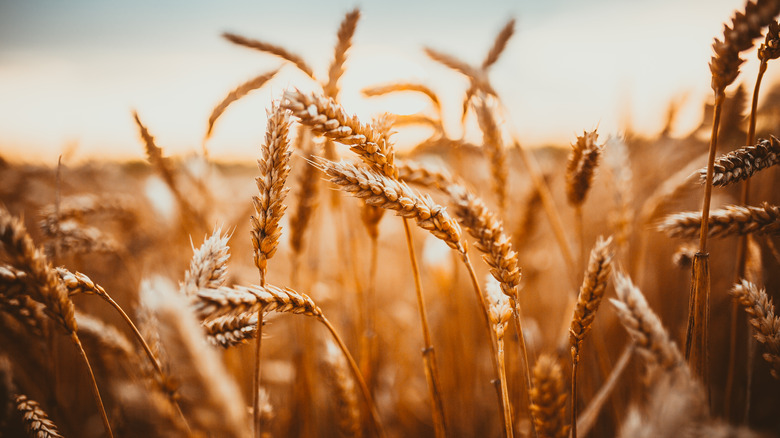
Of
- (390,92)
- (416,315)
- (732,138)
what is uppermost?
(732,138)

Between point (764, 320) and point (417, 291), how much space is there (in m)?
0.79

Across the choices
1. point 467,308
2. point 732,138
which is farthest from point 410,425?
point 732,138

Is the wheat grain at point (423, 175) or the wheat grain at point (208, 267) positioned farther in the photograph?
the wheat grain at point (423, 175)

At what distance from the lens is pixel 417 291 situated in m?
0.92

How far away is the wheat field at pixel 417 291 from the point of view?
678 mm

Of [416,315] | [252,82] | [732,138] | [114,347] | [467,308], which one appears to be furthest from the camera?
[416,315]

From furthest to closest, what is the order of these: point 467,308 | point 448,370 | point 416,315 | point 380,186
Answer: point 416,315 → point 467,308 → point 448,370 → point 380,186

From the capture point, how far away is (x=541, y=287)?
2.86 meters

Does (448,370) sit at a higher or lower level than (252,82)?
lower

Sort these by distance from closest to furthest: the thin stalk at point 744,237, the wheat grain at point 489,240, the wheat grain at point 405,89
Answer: the wheat grain at point 489,240 < the thin stalk at point 744,237 < the wheat grain at point 405,89

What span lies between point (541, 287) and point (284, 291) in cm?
263

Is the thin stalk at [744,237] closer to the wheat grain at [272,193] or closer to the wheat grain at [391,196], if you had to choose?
the wheat grain at [391,196]

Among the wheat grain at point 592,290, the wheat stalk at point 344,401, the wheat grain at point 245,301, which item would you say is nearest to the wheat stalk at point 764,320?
the wheat grain at point 592,290

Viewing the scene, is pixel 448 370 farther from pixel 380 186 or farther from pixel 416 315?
pixel 380 186
